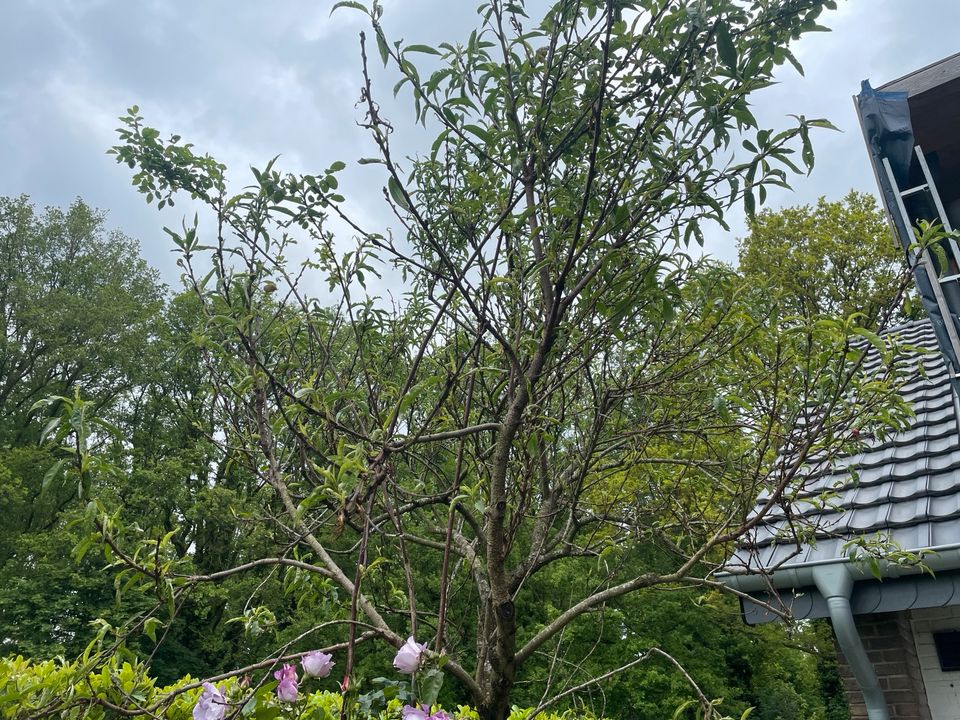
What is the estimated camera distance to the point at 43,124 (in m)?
12.7

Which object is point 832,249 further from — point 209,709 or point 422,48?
point 209,709

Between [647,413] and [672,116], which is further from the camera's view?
[647,413]

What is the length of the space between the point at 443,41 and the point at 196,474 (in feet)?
45.4

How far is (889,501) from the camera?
3.32m

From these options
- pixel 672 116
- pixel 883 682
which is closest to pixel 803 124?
pixel 672 116

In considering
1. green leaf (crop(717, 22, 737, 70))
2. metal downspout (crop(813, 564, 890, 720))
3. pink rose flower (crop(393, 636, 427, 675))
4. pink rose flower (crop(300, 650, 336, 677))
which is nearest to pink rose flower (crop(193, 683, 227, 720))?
pink rose flower (crop(300, 650, 336, 677))

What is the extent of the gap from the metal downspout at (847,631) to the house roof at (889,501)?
0.07 m

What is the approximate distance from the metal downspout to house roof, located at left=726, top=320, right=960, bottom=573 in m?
0.07

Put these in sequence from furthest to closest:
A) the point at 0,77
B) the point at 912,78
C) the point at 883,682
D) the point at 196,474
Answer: the point at 196,474, the point at 0,77, the point at 912,78, the point at 883,682

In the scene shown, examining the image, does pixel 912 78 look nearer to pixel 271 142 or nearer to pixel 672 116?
pixel 672 116

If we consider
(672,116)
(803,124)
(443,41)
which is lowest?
(803,124)

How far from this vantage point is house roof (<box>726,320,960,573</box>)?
2.76m

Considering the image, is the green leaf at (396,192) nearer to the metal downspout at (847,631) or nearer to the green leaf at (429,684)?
the green leaf at (429,684)

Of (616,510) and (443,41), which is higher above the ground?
(443,41)
